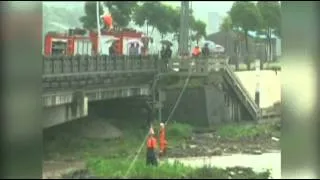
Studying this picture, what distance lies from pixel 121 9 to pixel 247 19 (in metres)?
0.80

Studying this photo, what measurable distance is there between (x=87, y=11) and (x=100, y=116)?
1.99ft

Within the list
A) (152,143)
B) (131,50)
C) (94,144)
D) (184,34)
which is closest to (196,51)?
(184,34)

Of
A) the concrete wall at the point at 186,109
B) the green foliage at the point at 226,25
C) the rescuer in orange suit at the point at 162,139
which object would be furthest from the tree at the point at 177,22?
the rescuer in orange suit at the point at 162,139

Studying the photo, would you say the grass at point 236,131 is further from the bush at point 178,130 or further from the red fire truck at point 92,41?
the red fire truck at point 92,41

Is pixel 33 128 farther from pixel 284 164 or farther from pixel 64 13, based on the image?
pixel 284 164

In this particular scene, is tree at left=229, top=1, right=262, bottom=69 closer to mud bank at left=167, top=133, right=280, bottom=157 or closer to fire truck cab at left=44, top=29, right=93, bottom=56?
mud bank at left=167, top=133, right=280, bottom=157

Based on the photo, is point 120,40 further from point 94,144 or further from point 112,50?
point 94,144

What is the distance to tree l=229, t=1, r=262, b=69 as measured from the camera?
1862 millimetres

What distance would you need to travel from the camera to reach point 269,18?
5.79 ft

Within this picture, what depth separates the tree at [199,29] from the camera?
5.90 ft

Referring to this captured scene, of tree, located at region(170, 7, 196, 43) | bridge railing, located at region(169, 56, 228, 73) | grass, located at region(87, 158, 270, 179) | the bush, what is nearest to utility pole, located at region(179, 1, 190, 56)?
tree, located at region(170, 7, 196, 43)

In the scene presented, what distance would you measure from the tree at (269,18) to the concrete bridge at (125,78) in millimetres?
426

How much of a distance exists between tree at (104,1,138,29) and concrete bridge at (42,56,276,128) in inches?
13.1

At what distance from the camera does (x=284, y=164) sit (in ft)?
3.82
